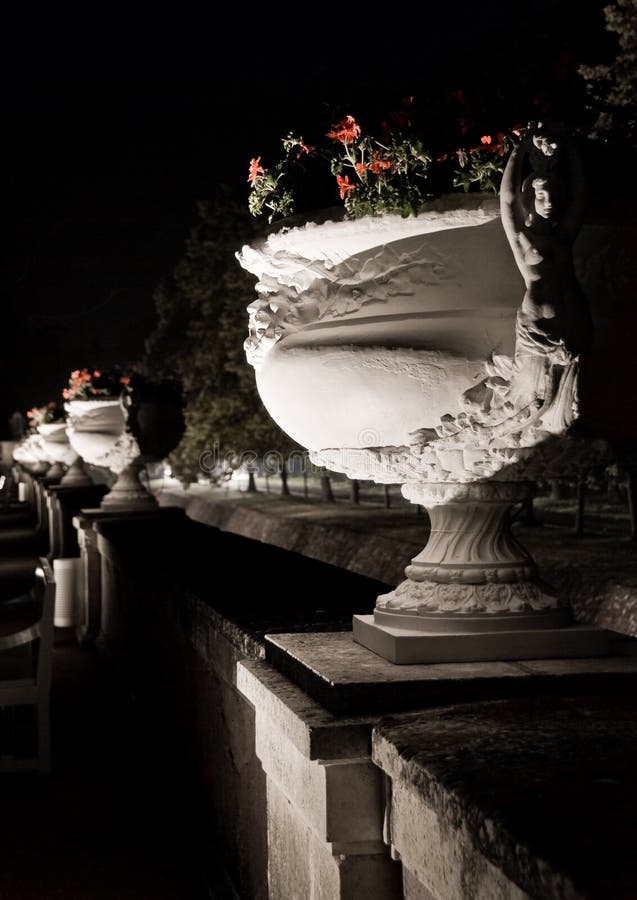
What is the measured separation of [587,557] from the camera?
39.4 ft

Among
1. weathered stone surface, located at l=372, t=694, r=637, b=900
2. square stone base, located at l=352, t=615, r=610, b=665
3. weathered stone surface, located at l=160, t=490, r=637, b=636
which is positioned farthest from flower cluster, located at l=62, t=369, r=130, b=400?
weathered stone surface, located at l=372, t=694, r=637, b=900

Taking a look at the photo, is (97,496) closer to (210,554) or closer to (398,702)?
(210,554)

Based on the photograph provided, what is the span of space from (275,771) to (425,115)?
176 centimetres

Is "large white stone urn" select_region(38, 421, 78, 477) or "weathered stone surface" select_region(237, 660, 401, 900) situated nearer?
"weathered stone surface" select_region(237, 660, 401, 900)

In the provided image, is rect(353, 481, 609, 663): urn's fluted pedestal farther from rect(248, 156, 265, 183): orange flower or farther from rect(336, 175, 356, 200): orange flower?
rect(248, 156, 265, 183): orange flower

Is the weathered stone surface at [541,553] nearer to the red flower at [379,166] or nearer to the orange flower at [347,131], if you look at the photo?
the red flower at [379,166]

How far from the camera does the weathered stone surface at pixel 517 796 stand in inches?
66.2

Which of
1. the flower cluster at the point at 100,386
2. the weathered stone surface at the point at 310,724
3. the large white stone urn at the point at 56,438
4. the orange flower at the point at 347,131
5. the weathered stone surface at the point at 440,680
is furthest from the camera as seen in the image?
the large white stone urn at the point at 56,438

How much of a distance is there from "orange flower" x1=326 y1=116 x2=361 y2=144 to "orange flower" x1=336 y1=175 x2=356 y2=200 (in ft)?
0.44

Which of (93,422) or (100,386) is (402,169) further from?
(100,386)

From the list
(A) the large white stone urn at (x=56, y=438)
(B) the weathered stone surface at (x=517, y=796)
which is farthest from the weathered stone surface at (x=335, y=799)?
(A) the large white stone urn at (x=56, y=438)

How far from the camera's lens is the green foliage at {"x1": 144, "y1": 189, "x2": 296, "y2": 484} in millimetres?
24719

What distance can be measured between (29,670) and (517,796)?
16.6 feet

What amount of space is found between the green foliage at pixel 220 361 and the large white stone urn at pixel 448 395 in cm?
2029
